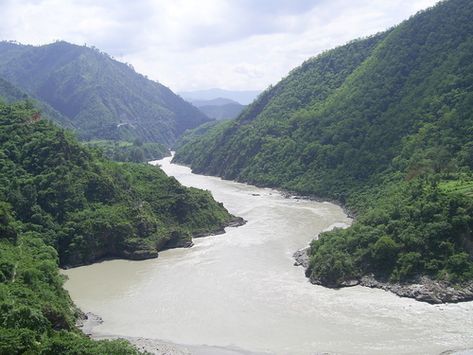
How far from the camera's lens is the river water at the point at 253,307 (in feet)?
121

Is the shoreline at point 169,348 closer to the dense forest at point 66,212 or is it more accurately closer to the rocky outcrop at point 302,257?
the dense forest at point 66,212

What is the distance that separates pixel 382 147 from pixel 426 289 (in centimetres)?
4283

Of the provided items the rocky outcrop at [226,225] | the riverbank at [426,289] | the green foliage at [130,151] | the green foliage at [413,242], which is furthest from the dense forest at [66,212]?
the green foliage at [130,151]

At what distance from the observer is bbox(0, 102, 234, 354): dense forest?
4044 centimetres

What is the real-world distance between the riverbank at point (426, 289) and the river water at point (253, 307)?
26.1 inches

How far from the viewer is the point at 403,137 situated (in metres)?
81.1

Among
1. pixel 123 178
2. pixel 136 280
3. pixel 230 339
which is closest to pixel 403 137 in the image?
pixel 123 178

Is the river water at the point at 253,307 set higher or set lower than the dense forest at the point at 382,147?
lower

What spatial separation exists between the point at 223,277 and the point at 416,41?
67473 mm

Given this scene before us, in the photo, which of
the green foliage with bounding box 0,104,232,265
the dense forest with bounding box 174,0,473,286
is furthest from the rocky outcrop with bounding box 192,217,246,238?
the dense forest with bounding box 174,0,473,286

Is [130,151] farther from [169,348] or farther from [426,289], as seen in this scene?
[169,348]

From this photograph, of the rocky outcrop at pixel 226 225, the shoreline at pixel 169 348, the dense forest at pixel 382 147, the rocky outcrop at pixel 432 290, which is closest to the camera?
the shoreline at pixel 169 348

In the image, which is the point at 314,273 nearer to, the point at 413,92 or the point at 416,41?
the point at 413,92

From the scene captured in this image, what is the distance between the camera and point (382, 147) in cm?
8331
